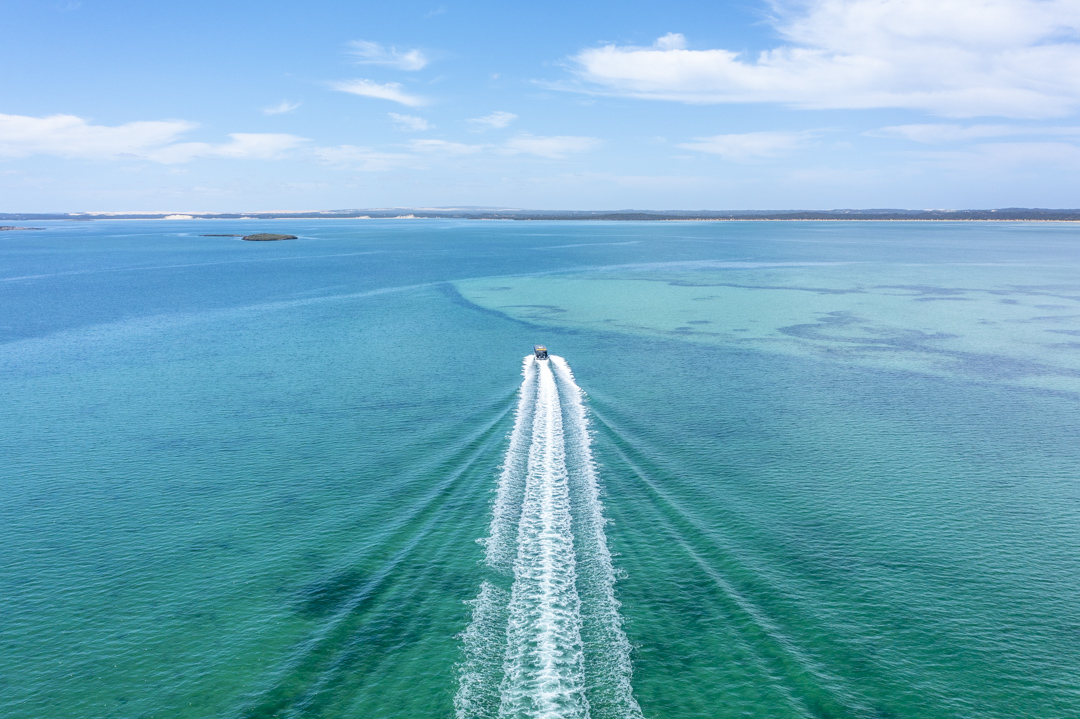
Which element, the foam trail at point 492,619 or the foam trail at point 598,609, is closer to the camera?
the foam trail at point 598,609

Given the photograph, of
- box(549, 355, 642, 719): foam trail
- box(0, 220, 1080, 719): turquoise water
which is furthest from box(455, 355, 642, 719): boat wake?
box(0, 220, 1080, 719): turquoise water

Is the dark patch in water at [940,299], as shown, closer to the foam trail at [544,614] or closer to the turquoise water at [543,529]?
the turquoise water at [543,529]

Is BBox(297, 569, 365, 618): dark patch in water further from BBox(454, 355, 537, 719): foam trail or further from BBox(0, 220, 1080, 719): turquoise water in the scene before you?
BBox(454, 355, 537, 719): foam trail

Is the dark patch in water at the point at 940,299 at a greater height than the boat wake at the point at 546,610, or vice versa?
the dark patch in water at the point at 940,299

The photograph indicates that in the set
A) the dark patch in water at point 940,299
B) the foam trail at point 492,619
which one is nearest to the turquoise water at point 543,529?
the foam trail at point 492,619

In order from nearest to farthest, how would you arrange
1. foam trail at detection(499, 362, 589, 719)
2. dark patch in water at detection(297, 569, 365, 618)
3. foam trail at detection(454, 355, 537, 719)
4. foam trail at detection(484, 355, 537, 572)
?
foam trail at detection(499, 362, 589, 719) → foam trail at detection(454, 355, 537, 719) → dark patch in water at detection(297, 569, 365, 618) → foam trail at detection(484, 355, 537, 572)

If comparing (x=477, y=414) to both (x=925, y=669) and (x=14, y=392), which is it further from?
(x=14, y=392)
